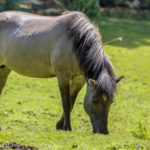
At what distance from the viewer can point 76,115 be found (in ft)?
30.6

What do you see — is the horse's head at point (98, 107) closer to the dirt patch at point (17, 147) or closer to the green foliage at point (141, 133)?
the green foliage at point (141, 133)

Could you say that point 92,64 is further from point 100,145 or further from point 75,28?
point 100,145

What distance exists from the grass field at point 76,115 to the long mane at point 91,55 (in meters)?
0.37

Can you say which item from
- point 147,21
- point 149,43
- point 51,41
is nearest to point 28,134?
point 51,41

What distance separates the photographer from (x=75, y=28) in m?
6.80

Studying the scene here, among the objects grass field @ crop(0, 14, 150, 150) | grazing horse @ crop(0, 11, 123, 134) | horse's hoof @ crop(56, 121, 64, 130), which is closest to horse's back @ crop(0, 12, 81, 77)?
grazing horse @ crop(0, 11, 123, 134)

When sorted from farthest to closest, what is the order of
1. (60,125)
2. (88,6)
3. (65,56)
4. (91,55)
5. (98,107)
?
1. (88,6)
2. (60,125)
3. (65,56)
4. (91,55)
5. (98,107)

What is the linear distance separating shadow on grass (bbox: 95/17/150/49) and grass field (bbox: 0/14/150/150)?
141 inches

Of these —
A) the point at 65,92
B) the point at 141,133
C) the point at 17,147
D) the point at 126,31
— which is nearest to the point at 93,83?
the point at 65,92

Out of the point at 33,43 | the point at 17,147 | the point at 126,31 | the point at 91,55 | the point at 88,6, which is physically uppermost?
the point at 91,55

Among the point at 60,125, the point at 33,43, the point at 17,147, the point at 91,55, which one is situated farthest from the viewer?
the point at 60,125

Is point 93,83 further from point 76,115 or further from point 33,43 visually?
point 76,115

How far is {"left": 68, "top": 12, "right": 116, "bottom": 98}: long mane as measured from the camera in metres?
6.30

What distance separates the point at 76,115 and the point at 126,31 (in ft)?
51.2
